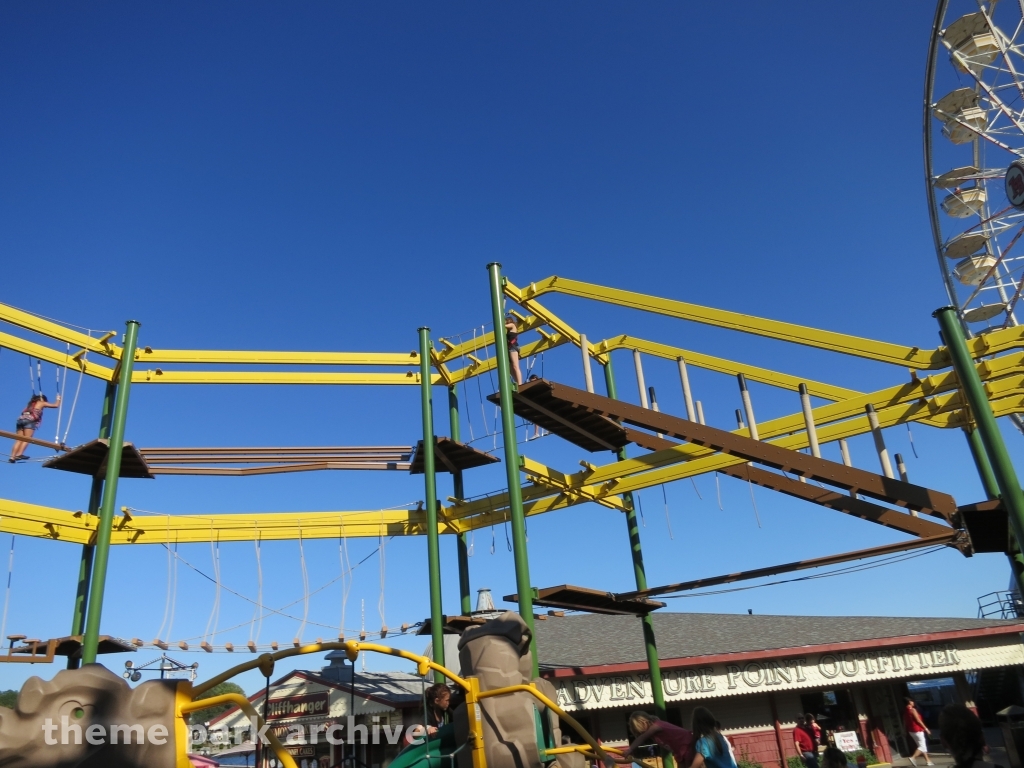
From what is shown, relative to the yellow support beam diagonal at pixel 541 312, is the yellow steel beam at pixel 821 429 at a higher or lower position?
lower

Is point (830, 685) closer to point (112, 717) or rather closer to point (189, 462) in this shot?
point (189, 462)

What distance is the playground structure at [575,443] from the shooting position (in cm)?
1147

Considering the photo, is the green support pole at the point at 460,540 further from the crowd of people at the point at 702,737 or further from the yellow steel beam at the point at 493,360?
the crowd of people at the point at 702,737

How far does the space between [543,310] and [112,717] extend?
12.0 m

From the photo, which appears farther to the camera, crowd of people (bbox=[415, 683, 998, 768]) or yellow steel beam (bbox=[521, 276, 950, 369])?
yellow steel beam (bbox=[521, 276, 950, 369])

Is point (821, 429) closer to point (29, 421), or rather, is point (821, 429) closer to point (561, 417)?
point (561, 417)

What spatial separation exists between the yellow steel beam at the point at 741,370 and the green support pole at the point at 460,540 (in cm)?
430

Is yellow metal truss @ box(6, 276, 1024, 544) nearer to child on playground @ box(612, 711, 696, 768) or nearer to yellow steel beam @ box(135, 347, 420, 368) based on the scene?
yellow steel beam @ box(135, 347, 420, 368)

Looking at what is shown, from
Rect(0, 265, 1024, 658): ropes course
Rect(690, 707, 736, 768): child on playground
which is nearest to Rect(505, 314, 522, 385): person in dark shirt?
Rect(0, 265, 1024, 658): ropes course

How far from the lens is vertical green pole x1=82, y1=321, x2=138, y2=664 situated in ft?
43.3

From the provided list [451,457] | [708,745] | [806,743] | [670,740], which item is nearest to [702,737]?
[708,745]

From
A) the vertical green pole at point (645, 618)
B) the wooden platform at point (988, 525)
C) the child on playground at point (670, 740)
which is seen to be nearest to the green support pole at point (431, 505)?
the vertical green pole at point (645, 618)

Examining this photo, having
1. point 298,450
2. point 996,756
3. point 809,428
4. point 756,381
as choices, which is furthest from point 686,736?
point 996,756

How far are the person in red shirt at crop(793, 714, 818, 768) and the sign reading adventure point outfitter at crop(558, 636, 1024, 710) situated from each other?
5.54 meters
